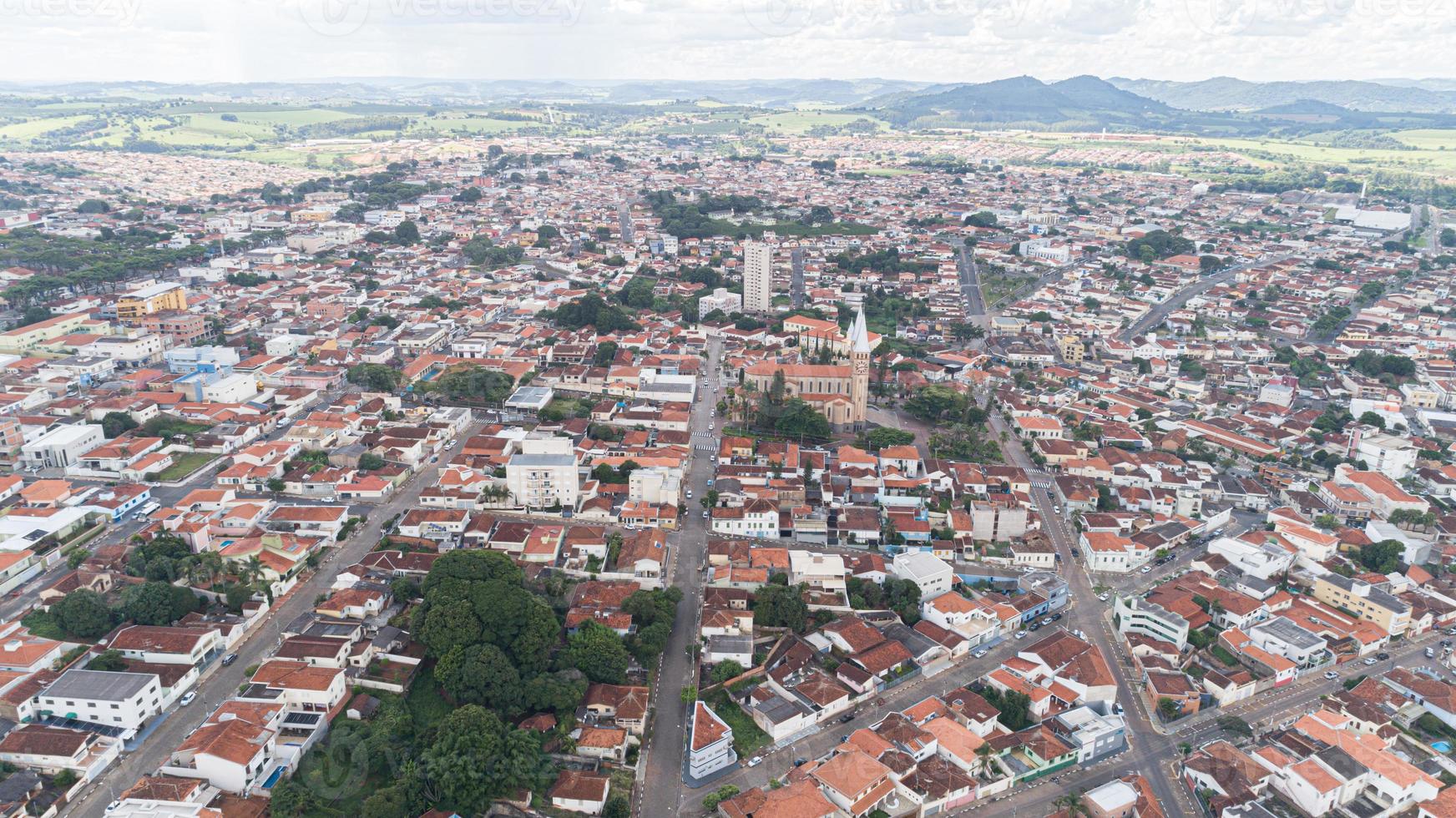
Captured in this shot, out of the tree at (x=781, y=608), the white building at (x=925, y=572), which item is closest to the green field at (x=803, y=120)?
the white building at (x=925, y=572)

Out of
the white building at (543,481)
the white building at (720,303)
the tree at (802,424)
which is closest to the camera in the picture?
the white building at (543,481)

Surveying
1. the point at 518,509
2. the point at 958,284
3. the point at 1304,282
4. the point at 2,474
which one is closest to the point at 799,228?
the point at 958,284

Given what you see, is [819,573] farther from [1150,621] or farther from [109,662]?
[109,662]

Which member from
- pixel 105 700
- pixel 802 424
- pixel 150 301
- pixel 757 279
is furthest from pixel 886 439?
pixel 150 301

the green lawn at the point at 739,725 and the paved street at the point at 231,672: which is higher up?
the paved street at the point at 231,672

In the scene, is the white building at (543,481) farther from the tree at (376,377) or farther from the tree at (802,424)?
the tree at (376,377)

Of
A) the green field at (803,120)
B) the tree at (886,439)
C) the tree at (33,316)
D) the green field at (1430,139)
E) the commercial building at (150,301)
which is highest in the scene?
the green field at (803,120)

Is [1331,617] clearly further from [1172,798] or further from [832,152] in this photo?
[832,152]
